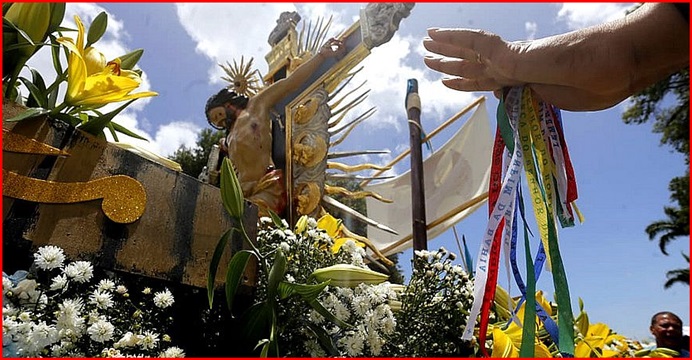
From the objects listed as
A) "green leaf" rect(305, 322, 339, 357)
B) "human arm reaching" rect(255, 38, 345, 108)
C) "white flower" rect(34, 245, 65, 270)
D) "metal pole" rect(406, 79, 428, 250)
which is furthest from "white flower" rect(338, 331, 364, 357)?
"metal pole" rect(406, 79, 428, 250)

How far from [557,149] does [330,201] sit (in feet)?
6.63

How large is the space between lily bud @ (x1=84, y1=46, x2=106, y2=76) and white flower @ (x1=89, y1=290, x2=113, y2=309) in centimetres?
35

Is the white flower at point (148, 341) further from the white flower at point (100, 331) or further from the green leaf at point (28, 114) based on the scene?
the green leaf at point (28, 114)

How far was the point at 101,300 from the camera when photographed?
2.06 ft

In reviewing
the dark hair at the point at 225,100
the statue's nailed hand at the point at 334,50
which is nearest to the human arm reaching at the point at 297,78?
the statue's nailed hand at the point at 334,50

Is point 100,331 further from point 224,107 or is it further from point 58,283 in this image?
point 224,107

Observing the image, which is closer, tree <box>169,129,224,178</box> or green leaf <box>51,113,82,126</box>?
green leaf <box>51,113,82,126</box>

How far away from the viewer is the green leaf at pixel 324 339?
2.74 ft

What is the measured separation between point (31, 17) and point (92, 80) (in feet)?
0.45

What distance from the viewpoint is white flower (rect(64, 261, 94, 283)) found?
2.00ft

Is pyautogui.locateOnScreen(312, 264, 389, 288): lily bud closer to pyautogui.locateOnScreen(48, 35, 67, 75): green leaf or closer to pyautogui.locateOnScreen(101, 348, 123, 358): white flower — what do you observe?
pyautogui.locateOnScreen(101, 348, 123, 358): white flower

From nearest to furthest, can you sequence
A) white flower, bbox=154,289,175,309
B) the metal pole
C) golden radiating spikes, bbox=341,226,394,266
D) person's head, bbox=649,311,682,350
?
white flower, bbox=154,289,175,309 < person's head, bbox=649,311,682,350 < golden radiating spikes, bbox=341,226,394,266 < the metal pole

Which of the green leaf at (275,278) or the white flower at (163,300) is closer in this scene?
the white flower at (163,300)

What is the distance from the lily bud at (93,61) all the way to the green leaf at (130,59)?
127 millimetres
